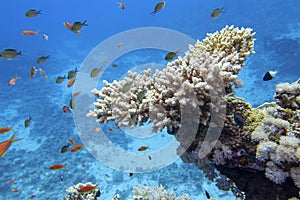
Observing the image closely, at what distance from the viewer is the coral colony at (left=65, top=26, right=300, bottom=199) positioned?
9.18ft

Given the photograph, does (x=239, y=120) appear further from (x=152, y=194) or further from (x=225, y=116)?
(x=152, y=194)

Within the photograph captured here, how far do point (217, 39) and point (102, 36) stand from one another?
1991 inches

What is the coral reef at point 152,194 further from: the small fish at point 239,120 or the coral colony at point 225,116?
the small fish at point 239,120

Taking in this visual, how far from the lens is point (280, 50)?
2047 cm

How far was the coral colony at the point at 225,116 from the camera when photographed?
2799 mm

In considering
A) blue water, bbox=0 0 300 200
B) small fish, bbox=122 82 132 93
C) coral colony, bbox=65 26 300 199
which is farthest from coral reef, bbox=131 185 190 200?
blue water, bbox=0 0 300 200

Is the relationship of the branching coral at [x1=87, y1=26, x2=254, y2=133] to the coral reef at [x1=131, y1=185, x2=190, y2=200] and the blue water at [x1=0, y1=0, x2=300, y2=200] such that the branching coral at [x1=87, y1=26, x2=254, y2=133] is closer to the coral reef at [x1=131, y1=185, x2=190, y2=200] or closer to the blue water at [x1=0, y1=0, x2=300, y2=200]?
the coral reef at [x1=131, y1=185, x2=190, y2=200]

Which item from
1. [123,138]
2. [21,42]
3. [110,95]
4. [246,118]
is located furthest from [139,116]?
[21,42]

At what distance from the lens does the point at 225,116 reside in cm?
336

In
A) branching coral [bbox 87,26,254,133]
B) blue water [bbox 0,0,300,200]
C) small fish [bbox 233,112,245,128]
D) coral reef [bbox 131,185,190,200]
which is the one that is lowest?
coral reef [bbox 131,185,190,200]

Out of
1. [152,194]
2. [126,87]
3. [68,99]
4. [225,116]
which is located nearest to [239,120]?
[225,116]

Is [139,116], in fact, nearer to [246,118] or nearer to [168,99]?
[168,99]

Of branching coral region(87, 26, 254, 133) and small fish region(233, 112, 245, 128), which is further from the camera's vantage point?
small fish region(233, 112, 245, 128)

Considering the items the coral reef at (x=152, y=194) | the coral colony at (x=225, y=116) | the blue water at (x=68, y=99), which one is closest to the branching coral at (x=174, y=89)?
the coral colony at (x=225, y=116)
